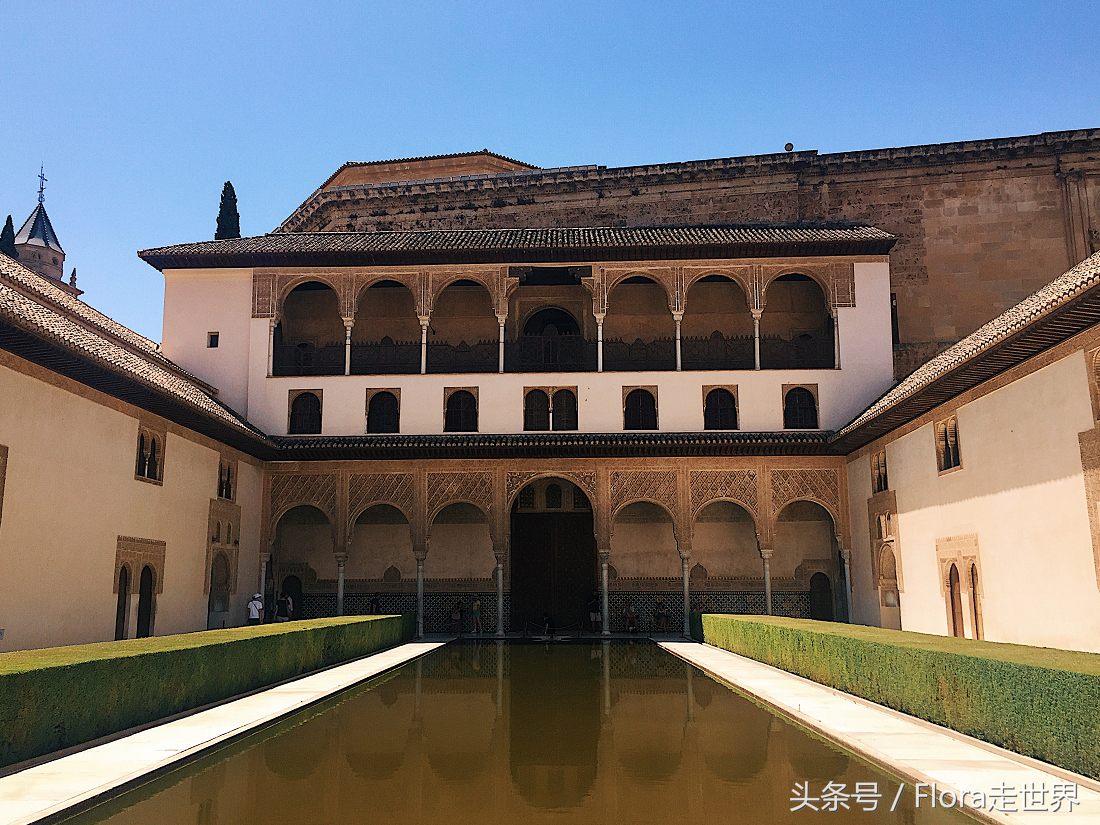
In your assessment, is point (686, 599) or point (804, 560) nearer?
point (686, 599)

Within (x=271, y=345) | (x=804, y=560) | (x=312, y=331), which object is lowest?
(x=804, y=560)

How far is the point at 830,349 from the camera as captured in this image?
78.9 ft

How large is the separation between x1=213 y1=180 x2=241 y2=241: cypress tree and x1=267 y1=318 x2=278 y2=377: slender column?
1175 centimetres

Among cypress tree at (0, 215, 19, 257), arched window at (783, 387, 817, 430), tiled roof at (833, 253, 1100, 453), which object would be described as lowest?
tiled roof at (833, 253, 1100, 453)

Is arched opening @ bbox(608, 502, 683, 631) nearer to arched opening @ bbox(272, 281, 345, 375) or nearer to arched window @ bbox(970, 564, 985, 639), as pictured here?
arched opening @ bbox(272, 281, 345, 375)

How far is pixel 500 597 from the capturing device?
2234 cm

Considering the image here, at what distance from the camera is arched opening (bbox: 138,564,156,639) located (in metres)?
16.7

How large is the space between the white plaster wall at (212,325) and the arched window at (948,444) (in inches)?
599

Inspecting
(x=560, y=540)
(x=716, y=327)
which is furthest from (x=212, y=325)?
(x=716, y=327)

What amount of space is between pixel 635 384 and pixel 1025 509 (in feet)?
34.2

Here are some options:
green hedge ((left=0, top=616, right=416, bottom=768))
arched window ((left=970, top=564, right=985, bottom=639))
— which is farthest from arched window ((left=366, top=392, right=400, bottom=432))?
arched window ((left=970, top=564, right=985, bottom=639))

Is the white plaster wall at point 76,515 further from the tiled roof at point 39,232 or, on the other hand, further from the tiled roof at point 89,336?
the tiled roof at point 39,232

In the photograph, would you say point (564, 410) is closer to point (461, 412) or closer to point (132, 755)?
point (461, 412)

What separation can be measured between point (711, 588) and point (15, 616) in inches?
626
